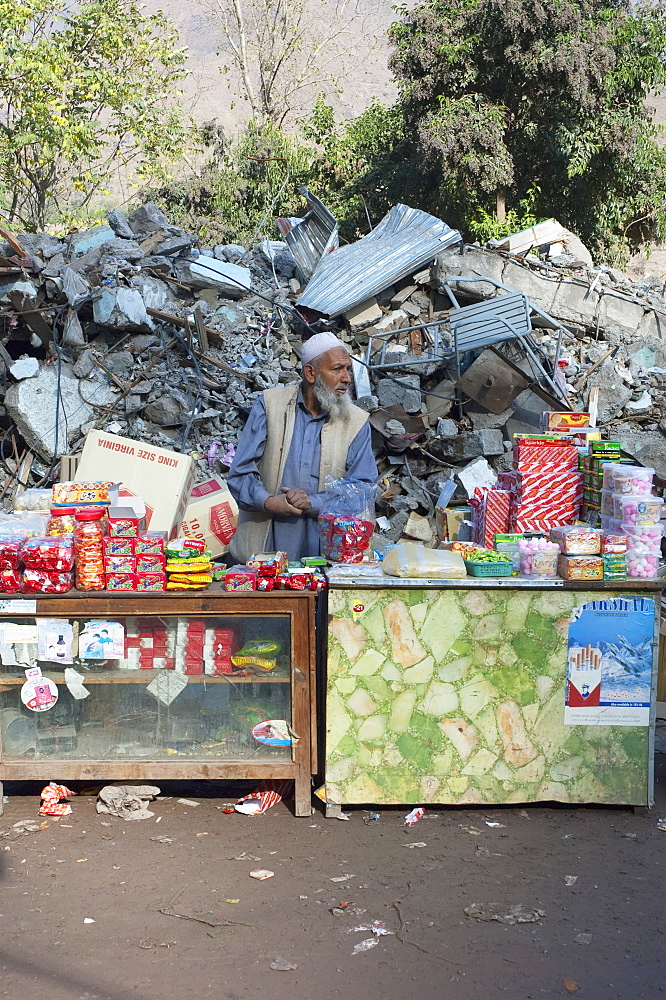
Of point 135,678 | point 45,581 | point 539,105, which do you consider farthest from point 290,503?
point 539,105

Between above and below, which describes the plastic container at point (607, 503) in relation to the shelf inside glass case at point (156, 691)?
above

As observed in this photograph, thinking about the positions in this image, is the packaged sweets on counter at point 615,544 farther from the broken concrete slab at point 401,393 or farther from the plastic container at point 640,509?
the broken concrete slab at point 401,393

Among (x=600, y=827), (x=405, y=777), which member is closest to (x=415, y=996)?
(x=405, y=777)

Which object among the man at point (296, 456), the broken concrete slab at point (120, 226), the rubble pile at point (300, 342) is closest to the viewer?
the man at point (296, 456)

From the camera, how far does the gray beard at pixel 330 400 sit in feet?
15.0

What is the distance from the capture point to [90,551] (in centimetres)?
394

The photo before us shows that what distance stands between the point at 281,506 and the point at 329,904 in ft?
6.01

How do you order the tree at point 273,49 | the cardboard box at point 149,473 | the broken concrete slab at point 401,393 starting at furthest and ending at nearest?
the tree at point 273,49 → the broken concrete slab at point 401,393 → the cardboard box at point 149,473

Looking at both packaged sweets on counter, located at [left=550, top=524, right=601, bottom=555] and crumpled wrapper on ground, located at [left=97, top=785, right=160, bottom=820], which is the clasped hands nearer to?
packaged sweets on counter, located at [left=550, top=524, right=601, bottom=555]

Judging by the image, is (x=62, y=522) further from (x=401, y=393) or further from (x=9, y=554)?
(x=401, y=393)

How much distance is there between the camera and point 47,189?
19719 mm

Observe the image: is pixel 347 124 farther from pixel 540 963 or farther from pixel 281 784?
pixel 540 963

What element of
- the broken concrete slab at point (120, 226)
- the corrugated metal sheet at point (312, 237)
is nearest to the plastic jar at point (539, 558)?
the corrugated metal sheet at point (312, 237)

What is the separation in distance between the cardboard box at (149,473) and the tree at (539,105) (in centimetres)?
1383
